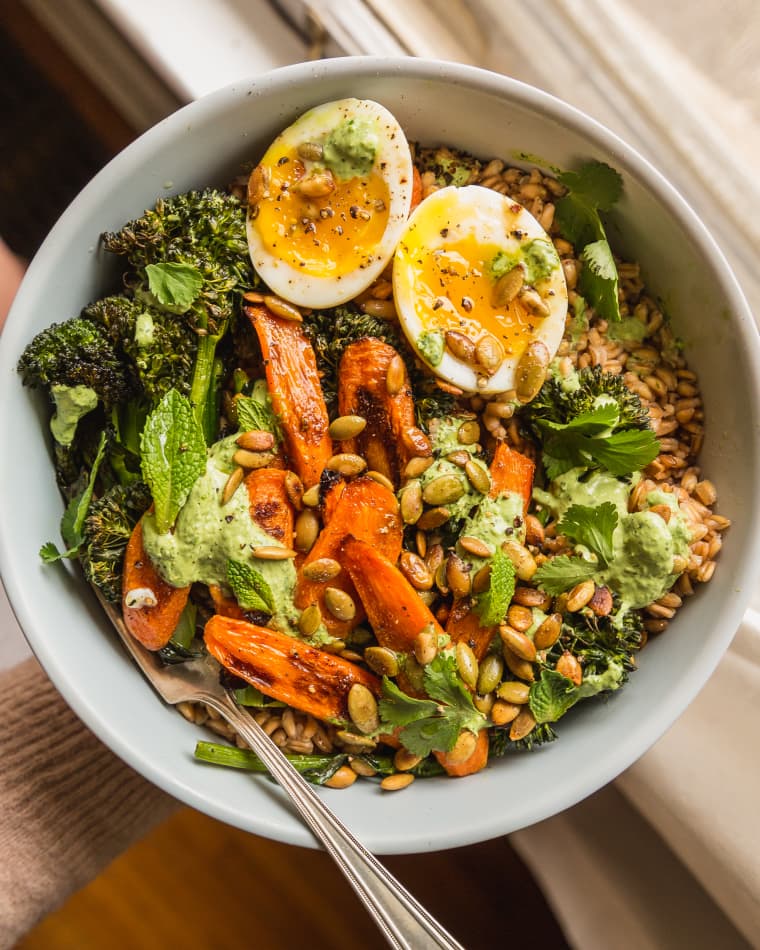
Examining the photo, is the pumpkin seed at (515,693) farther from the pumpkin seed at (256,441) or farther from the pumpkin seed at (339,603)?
the pumpkin seed at (256,441)

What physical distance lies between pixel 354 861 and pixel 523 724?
41 centimetres

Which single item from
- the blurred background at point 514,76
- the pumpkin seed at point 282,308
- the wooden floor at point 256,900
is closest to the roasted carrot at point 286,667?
the pumpkin seed at point 282,308

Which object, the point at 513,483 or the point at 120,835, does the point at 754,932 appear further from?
the point at 120,835

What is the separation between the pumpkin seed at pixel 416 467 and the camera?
1.58 meters

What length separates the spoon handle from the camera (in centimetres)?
133

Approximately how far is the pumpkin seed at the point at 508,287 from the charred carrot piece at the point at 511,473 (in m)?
0.29

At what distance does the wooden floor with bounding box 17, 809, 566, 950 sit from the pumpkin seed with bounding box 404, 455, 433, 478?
5.06ft

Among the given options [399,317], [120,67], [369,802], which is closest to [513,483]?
[399,317]

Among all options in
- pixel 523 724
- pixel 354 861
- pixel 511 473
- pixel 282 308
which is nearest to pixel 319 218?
pixel 282 308

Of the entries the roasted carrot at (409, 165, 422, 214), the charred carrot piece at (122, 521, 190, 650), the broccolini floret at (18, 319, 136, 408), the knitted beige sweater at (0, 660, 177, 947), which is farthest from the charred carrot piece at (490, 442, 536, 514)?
the knitted beige sweater at (0, 660, 177, 947)

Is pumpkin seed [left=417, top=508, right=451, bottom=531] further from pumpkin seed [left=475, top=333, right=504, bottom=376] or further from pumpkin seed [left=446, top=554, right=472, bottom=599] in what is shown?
pumpkin seed [left=475, top=333, right=504, bottom=376]

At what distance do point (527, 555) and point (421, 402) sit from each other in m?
0.37

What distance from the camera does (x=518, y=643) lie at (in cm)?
155

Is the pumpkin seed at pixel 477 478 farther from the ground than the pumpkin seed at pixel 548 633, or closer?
farther from the ground
